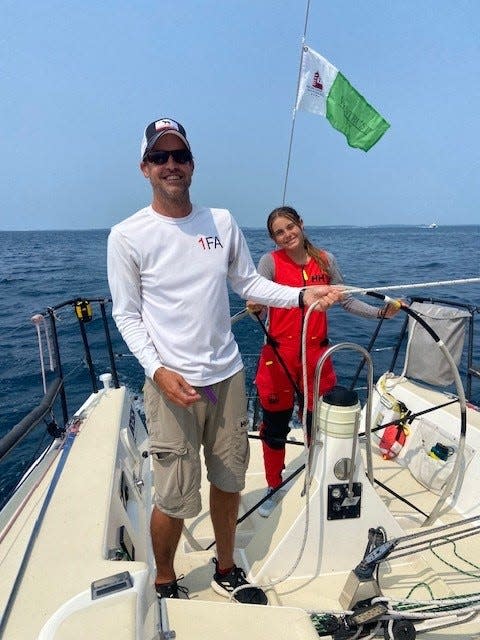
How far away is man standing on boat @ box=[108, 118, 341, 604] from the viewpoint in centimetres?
164

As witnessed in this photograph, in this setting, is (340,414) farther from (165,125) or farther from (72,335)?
(72,335)

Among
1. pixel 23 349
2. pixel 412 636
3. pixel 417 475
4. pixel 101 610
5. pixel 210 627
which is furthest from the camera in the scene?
pixel 23 349

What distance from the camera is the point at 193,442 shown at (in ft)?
5.93

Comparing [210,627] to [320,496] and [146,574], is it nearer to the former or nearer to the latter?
[146,574]

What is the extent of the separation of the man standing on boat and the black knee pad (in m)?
0.80

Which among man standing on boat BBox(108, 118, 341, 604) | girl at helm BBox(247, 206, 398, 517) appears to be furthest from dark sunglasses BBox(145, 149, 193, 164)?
girl at helm BBox(247, 206, 398, 517)

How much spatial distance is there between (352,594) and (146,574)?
1067mm

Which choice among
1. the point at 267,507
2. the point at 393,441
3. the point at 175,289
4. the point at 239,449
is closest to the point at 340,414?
the point at 239,449

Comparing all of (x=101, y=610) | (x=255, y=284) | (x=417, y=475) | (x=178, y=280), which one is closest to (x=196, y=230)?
(x=178, y=280)

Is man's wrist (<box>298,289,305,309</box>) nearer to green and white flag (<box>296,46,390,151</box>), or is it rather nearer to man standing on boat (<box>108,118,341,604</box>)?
man standing on boat (<box>108,118,341,604</box>)

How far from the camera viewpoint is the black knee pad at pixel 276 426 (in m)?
2.72

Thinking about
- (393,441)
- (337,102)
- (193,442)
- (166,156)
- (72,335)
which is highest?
(337,102)

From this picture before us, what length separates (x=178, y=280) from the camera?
1681 millimetres

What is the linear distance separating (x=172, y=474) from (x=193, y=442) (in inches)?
6.1
